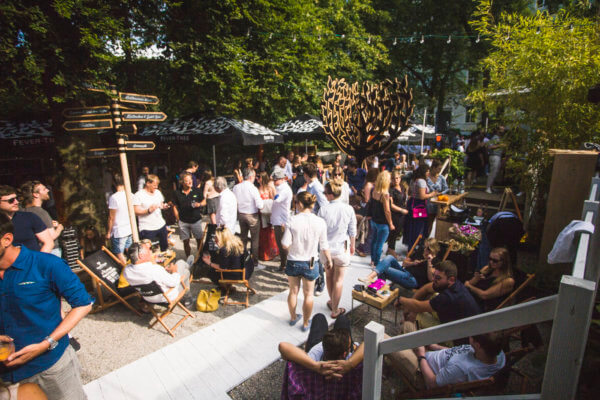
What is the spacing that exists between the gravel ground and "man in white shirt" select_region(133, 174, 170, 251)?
122cm

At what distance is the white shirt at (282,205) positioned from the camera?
19.2ft

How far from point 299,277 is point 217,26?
30.8 feet

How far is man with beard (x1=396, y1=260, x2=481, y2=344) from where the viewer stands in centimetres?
320

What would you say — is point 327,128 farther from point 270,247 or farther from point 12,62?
point 12,62

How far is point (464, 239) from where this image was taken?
503cm

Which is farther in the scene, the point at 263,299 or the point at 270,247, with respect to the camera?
the point at 270,247

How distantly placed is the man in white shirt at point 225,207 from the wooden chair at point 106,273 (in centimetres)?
170

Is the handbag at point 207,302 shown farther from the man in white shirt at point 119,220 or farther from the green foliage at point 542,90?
the green foliage at point 542,90

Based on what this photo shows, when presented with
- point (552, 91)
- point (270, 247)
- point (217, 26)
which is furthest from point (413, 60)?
point (270, 247)

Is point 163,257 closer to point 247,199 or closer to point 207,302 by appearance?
point 207,302

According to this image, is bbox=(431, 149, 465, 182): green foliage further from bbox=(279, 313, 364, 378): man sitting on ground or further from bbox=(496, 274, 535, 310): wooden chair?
bbox=(279, 313, 364, 378): man sitting on ground

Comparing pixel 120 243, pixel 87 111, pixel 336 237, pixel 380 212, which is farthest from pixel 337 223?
pixel 87 111

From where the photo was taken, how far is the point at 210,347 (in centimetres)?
395

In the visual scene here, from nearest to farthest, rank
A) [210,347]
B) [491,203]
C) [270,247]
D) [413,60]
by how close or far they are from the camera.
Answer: [210,347], [270,247], [491,203], [413,60]
